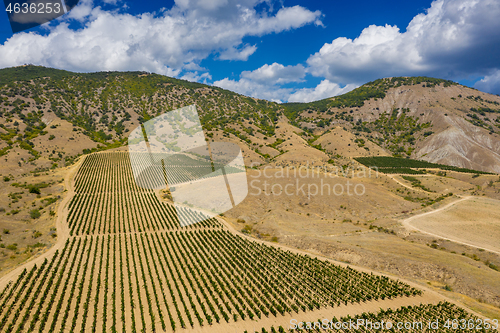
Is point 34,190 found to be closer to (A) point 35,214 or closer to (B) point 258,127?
(A) point 35,214

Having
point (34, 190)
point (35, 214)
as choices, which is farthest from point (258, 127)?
point (35, 214)

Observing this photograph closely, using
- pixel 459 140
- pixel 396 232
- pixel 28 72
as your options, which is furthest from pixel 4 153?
pixel 459 140

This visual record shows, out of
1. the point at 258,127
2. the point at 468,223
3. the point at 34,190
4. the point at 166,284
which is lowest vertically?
the point at 468,223

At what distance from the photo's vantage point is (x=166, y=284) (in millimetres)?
31781

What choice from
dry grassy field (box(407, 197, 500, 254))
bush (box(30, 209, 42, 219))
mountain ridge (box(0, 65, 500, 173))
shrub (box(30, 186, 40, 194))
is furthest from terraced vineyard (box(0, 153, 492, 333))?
mountain ridge (box(0, 65, 500, 173))

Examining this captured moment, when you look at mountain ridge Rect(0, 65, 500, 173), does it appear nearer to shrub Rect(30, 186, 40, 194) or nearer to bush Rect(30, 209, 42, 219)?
shrub Rect(30, 186, 40, 194)

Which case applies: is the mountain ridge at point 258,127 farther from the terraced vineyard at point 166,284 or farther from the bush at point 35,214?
the terraced vineyard at point 166,284

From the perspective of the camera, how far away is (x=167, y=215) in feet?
193

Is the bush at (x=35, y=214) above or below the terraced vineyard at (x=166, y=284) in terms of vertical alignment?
above

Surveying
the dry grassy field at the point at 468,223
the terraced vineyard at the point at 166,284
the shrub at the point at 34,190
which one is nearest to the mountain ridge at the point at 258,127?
the shrub at the point at 34,190

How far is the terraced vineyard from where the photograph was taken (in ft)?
83.0

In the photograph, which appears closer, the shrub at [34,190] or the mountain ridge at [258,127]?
the shrub at [34,190]

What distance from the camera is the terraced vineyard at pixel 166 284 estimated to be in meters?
25.3

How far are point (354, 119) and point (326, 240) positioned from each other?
6776 inches
